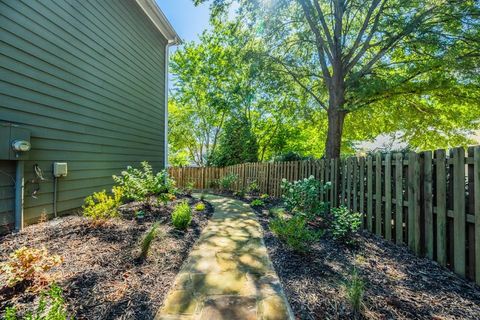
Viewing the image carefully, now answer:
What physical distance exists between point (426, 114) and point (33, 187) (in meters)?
10.0

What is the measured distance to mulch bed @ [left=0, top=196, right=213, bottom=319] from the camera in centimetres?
183

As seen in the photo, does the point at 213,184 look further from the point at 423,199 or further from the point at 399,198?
the point at 423,199

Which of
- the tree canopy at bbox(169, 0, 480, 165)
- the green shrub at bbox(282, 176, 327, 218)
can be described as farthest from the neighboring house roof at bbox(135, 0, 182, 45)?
the green shrub at bbox(282, 176, 327, 218)

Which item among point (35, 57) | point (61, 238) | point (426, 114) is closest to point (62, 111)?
point (35, 57)

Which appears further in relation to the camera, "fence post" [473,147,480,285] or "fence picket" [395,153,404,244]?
"fence picket" [395,153,404,244]

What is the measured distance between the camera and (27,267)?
1.96 meters

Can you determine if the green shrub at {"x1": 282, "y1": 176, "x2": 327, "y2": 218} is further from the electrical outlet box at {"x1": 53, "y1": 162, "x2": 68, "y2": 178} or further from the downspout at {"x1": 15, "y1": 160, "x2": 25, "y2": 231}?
the downspout at {"x1": 15, "y1": 160, "x2": 25, "y2": 231}

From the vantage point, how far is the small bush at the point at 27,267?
6.23ft

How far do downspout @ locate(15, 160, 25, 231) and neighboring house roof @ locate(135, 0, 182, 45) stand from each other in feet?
16.0

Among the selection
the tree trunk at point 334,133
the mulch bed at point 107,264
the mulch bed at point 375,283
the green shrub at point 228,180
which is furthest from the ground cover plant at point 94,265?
the green shrub at point 228,180

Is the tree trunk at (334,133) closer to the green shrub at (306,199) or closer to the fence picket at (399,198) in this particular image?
the green shrub at (306,199)

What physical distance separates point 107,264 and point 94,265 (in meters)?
0.11

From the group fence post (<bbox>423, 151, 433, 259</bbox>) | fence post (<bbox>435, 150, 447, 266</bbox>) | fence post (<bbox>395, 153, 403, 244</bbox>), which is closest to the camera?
fence post (<bbox>435, 150, 447, 266</bbox>)

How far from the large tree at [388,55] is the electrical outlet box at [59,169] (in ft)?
18.1
